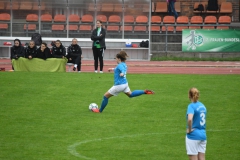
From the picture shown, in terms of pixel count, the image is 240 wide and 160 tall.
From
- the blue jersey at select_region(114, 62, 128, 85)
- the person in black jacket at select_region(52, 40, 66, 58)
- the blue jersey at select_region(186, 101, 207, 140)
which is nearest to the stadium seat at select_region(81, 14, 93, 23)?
the person in black jacket at select_region(52, 40, 66, 58)

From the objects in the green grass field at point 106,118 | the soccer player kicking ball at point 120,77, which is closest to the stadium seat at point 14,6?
the green grass field at point 106,118

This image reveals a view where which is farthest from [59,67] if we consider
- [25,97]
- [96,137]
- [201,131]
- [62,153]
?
[201,131]

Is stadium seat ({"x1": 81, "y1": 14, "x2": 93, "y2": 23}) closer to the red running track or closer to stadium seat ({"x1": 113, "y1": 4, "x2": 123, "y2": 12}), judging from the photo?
stadium seat ({"x1": 113, "y1": 4, "x2": 123, "y2": 12})

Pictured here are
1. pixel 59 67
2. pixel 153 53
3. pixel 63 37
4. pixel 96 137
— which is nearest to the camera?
pixel 96 137

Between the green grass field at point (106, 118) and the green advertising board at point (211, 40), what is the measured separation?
933 centimetres

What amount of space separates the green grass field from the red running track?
10.7ft

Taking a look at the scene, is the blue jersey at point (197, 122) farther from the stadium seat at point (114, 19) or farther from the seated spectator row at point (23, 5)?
the seated spectator row at point (23, 5)

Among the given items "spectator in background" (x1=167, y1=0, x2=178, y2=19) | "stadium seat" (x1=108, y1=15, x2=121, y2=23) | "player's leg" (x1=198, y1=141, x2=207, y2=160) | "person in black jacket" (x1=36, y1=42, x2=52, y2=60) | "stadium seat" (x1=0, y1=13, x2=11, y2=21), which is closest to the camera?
"player's leg" (x1=198, y1=141, x2=207, y2=160)

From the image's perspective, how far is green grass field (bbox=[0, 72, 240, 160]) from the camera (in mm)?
12812

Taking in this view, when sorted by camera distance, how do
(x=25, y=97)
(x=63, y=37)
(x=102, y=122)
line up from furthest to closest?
(x=63, y=37) < (x=25, y=97) < (x=102, y=122)

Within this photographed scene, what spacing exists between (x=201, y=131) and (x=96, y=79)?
13975 millimetres

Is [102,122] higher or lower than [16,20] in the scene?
lower

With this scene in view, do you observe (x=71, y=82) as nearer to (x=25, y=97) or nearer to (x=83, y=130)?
(x=25, y=97)

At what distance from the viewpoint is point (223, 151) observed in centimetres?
1286
